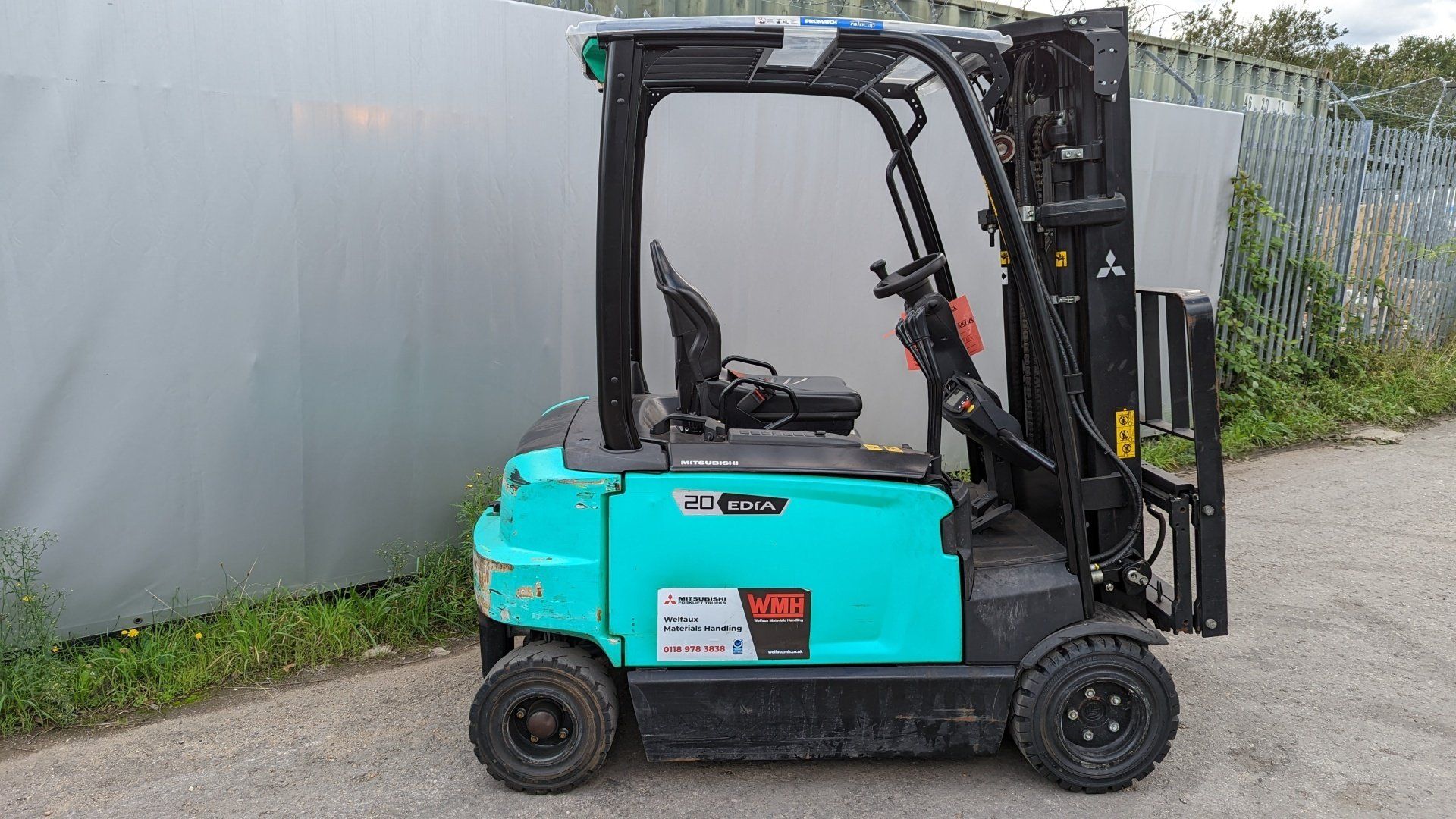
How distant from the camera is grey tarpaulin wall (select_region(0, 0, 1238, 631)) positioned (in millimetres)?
3799

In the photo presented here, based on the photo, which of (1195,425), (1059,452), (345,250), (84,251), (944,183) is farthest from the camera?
(944,183)

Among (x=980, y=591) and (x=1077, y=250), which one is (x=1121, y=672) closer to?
(x=980, y=591)

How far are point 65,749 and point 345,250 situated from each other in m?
2.23

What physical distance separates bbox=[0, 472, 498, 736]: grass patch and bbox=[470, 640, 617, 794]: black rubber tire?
1.42 meters

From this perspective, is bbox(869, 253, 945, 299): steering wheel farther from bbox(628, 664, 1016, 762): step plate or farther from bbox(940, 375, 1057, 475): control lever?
bbox(628, 664, 1016, 762): step plate

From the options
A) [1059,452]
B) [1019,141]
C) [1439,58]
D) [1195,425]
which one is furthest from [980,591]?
[1439,58]

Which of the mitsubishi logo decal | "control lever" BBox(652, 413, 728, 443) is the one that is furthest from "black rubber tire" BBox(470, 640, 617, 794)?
the mitsubishi logo decal

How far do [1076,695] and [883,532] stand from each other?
2.79 ft

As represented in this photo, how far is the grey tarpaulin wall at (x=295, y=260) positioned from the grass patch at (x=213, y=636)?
0.34 feet

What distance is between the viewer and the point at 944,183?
6.34m

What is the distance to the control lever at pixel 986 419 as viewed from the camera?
3260mm

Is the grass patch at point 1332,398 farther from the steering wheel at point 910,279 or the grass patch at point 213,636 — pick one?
the grass patch at point 213,636

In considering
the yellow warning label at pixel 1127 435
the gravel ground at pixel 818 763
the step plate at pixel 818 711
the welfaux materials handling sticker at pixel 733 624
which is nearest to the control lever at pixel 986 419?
the yellow warning label at pixel 1127 435

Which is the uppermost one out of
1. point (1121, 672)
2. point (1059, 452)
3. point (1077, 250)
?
point (1077, 250)
